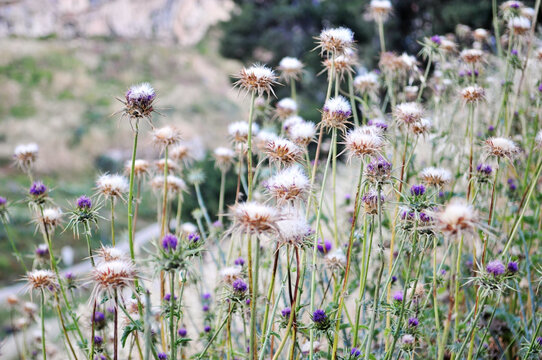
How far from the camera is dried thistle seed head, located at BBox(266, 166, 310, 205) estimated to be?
1498mm

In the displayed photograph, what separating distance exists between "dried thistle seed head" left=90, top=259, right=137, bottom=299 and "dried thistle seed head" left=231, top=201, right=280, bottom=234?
0.36m

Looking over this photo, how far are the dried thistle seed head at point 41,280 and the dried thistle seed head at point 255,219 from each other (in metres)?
0.98

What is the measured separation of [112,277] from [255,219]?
465 millimetres

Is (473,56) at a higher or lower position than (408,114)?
higher

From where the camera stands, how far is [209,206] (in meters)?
9.87

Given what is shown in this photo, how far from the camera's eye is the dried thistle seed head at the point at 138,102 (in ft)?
5.73

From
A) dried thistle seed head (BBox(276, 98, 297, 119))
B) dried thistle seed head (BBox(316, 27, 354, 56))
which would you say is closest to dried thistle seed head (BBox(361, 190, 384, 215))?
dried thistle seed head (BBox(316, 27, 354, 56))

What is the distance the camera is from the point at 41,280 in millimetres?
1900

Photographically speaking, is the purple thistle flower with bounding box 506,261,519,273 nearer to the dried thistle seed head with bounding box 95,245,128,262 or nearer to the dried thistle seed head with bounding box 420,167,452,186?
the dried thistle seed head with bounding box 420,167,452,186

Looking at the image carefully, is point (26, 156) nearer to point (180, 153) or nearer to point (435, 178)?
point (180, 153)

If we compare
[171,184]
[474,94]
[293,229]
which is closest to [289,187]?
[293,229]

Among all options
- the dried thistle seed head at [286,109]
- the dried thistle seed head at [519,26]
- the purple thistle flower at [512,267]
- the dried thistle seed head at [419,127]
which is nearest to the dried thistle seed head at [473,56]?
the dried thistle seed head at [519,26]

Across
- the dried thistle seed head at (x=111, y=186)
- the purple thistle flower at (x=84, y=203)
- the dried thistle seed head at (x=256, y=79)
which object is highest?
the dried thistle seed head at (x=256, y=79)

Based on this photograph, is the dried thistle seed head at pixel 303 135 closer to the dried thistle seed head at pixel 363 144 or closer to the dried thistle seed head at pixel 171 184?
the dried thistle seed head at pixel 363 144
